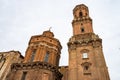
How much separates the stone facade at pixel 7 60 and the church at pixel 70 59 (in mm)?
2242

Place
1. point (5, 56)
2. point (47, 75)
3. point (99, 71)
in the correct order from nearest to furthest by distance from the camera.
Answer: point (99, 71)
point (47, 75)
point (5, 56)

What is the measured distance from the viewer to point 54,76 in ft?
95.6

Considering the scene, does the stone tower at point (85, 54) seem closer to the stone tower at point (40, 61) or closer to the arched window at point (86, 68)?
the arched window at point (86, 68)

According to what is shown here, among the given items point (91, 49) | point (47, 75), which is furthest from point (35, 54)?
point (91, 49)

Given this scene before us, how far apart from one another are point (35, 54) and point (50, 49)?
349 centimetres

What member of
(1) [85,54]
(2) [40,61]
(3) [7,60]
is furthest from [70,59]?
(3) [7,60]

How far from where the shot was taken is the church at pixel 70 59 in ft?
87.1

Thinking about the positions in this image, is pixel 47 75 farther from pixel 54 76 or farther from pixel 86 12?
pixel 86 12

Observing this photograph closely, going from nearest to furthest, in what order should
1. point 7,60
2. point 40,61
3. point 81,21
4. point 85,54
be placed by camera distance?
point 40,61 < point 85,54 < point 7,60 < point 81,21

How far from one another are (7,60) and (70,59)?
1555 cm

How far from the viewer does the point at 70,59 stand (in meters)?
29.4

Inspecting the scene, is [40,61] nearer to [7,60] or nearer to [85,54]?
[85,54]

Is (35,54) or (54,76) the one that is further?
(35,54)

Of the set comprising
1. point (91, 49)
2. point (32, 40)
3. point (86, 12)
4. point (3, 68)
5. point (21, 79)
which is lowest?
point (21, 79)
